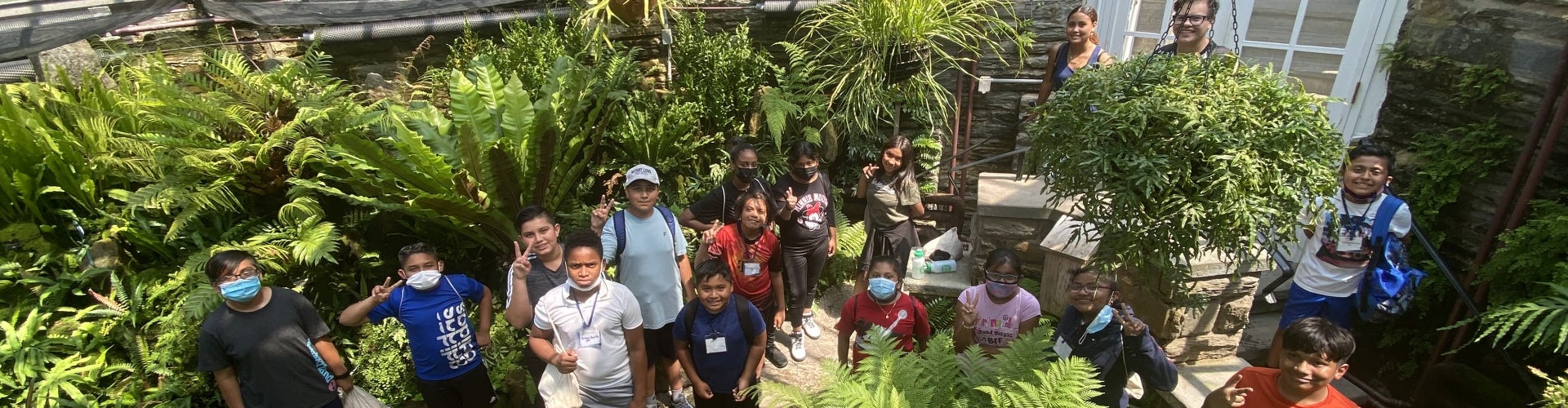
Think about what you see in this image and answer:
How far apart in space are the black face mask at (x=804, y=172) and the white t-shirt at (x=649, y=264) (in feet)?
2.71

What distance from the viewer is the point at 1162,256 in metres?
2.42

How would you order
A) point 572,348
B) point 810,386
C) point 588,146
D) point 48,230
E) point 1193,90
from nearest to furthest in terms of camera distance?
point 1193,90 < point 572,348 < point 48,230 < point 810,386 < point 588,146

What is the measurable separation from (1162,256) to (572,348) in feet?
7.43

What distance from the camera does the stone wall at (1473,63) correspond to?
A: 12.1 ft

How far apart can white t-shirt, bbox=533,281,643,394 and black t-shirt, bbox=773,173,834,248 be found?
1239mm

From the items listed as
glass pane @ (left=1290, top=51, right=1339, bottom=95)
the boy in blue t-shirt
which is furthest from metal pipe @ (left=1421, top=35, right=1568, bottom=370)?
the boy in blue t-shirt

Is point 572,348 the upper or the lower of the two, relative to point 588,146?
lower

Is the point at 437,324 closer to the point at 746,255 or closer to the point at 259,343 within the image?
the point at 259,343

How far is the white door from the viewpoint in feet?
15.1

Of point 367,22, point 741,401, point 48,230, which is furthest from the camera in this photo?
point 367,22

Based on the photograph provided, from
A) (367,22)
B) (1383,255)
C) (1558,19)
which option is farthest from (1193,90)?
(367,22)

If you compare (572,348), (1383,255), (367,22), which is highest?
(367,22)

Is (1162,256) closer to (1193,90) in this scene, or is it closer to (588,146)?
(1193,90)

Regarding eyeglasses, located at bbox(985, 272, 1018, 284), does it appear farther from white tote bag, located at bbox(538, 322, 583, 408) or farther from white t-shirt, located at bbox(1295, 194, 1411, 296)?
white tote bag, located at bbox(538, 322, 583, 408)
